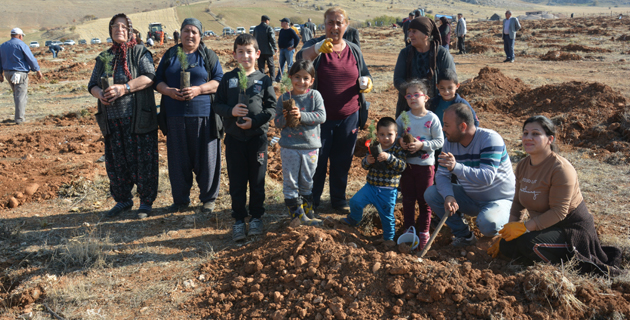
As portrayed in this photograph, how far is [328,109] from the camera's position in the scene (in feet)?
13.1

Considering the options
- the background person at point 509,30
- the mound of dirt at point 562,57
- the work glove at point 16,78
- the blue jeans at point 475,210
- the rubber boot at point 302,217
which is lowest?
the rubber boot at point 302,217

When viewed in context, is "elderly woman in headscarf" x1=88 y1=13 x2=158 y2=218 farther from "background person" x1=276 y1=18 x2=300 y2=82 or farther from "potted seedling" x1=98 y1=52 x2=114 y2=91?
"background person" x1=276 y1=18 x2=300 y2=82

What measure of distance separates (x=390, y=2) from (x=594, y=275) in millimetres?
94161

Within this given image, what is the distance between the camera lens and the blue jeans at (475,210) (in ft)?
10.7

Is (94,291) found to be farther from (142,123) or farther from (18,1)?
(18,1)

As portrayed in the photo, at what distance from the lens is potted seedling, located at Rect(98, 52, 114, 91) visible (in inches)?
156

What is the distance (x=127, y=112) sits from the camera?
4184 millimetres

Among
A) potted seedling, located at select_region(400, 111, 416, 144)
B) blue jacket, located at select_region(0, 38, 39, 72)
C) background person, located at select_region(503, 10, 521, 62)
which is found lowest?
potted seedling, located at select_region(400, 111, 416, 144)

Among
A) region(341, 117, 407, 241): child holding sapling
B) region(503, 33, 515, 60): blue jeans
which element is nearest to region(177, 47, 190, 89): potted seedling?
region(341, 117, 407, 241): child holding sapling

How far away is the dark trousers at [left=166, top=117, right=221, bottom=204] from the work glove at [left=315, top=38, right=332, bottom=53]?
1348 millimetres

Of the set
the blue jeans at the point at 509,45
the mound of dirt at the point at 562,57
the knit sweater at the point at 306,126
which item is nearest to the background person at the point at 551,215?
the knit sweater at the point at 306,126

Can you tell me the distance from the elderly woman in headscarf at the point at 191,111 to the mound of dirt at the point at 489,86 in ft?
24.1

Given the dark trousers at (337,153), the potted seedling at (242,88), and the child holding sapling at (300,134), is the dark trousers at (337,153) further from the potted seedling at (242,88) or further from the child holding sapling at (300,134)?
the potted seedling at (242,88)

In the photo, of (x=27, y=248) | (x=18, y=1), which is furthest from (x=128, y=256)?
(x=18, y=1)
